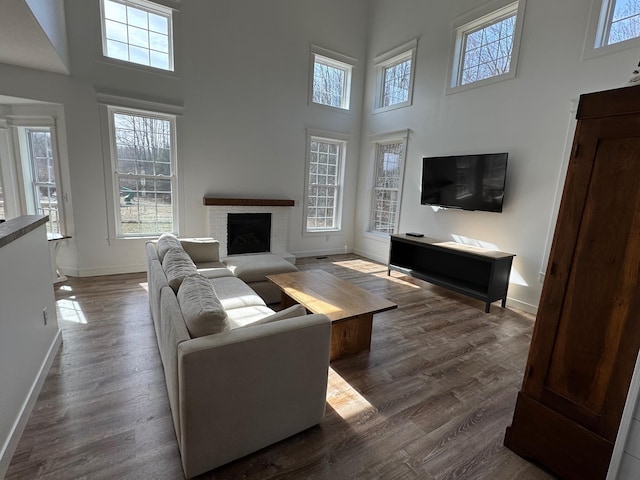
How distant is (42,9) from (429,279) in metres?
4.95

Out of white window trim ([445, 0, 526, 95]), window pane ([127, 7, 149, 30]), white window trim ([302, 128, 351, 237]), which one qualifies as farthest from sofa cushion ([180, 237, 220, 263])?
white window trim ([445, 0, 526, 95])

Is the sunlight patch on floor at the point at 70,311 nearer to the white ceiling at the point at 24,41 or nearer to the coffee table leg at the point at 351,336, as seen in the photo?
the coffee table leg at the point at 351,336

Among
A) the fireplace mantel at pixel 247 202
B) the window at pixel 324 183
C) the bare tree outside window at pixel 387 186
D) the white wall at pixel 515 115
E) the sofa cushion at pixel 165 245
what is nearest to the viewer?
the sofa cushion at pixel 165 245

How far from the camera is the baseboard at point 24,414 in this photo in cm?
144

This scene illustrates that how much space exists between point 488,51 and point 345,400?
468 cm

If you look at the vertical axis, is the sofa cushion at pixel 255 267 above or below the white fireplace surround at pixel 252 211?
below

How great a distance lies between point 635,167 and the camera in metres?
1.26

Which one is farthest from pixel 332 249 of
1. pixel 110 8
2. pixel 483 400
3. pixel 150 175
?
pixel 110 8

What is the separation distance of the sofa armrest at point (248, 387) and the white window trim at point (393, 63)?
4.82m

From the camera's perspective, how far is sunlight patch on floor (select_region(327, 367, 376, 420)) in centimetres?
193

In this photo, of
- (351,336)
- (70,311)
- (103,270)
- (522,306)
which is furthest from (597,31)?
(103,270)

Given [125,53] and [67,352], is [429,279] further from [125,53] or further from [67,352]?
[125,53]

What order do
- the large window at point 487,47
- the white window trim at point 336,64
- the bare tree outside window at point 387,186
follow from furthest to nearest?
the bare tree outside window at point 387,186
the white window trim at point 336,64
the large window at point 487,47

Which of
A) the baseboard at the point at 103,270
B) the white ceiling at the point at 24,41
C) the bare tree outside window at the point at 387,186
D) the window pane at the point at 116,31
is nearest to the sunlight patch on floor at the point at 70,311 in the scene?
the baseboard at the point at 103,270
